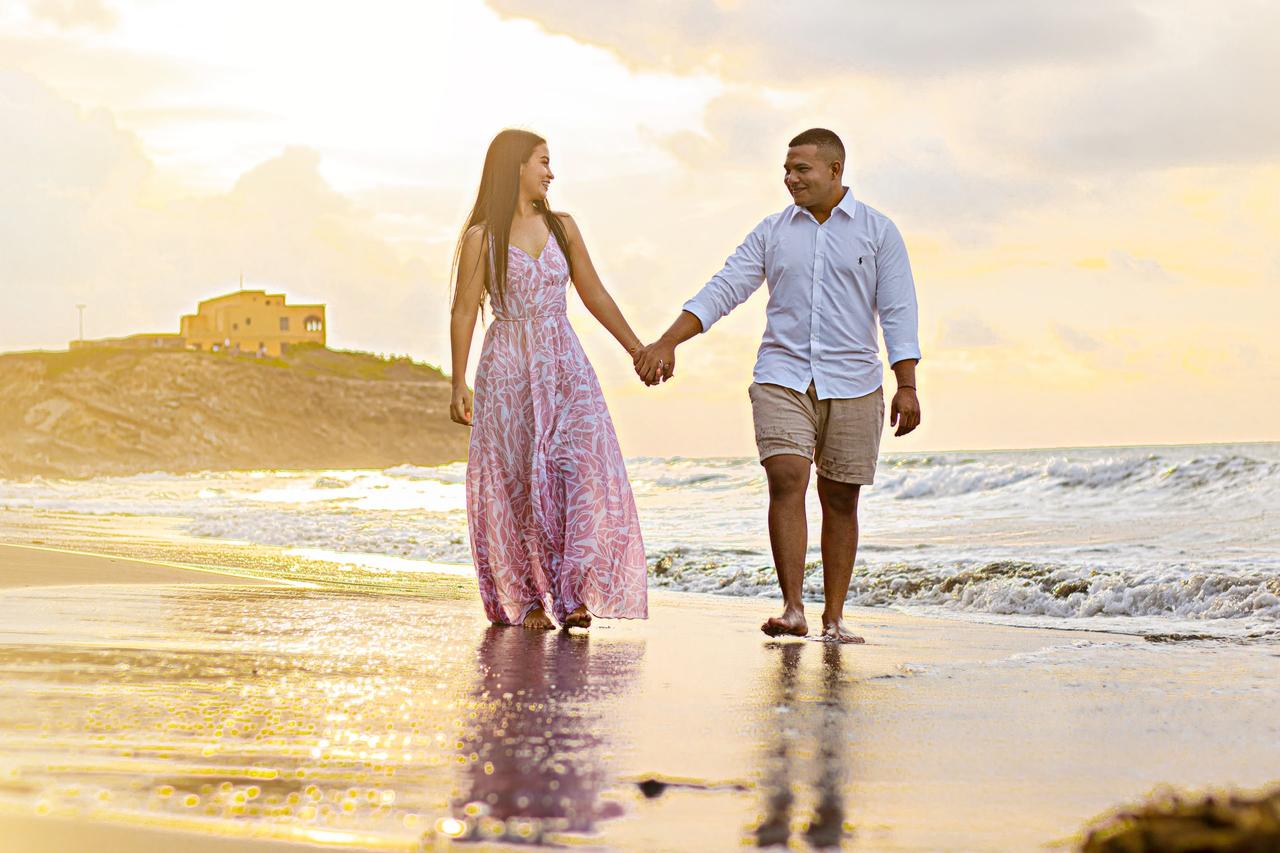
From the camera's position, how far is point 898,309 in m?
5.30

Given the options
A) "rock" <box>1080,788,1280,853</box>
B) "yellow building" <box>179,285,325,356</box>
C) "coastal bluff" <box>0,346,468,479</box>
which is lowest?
"rock" <box>1080,788,1280,853</box>

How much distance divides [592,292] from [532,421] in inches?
23.5

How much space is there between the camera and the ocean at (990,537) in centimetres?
684

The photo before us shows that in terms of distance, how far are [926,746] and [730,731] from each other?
0.44 meters

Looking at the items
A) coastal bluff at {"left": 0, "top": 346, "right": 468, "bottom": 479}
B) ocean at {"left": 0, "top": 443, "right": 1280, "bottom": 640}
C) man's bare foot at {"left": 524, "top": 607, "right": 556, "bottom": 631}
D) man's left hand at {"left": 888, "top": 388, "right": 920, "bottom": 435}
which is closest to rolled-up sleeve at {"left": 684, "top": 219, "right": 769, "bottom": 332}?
man's left hand at {"left": 888, "top": 388, "right": 920, "bottom": 435}

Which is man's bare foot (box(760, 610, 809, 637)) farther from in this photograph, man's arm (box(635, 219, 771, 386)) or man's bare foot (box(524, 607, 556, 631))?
man's arm (box(635, 219, 771, 386))

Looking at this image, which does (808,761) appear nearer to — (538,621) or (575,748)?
(575,748)

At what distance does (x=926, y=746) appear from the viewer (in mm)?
2910

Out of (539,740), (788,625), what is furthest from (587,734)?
(788,625)

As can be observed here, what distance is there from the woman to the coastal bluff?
65.5m

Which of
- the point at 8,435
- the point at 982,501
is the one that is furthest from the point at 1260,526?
the point at 8,435

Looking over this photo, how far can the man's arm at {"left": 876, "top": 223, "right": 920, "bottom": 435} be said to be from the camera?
529cm

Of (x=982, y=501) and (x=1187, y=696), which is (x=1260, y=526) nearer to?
(x=982, y=501)

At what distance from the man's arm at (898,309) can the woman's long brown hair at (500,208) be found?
1.30m
